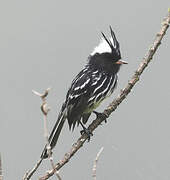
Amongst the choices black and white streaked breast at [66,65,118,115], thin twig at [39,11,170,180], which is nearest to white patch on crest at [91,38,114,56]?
black and white streaked breast at [66,65,118,115]

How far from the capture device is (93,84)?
489 centimetres

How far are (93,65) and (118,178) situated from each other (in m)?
62.8

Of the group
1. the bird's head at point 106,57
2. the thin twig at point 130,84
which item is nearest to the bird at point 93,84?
the bird's head at point 106,57

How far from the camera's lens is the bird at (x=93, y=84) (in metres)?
4.57

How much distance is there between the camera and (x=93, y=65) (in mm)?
5180

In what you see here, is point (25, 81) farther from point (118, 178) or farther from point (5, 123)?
point (118, 178)

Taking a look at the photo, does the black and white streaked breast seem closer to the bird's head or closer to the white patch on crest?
the bird's head

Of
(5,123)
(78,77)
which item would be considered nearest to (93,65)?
(78,77)

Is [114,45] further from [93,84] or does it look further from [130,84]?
[130,84]

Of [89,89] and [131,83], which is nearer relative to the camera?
[131,83]

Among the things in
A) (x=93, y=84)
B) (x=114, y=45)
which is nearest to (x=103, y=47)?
(x=114, y=45)

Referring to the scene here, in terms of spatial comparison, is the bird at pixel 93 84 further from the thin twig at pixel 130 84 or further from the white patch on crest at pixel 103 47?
the thin twig at pixel 130 84

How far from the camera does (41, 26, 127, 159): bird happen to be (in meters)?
4.57

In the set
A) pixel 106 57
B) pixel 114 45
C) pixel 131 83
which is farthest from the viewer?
pixel 106 57
